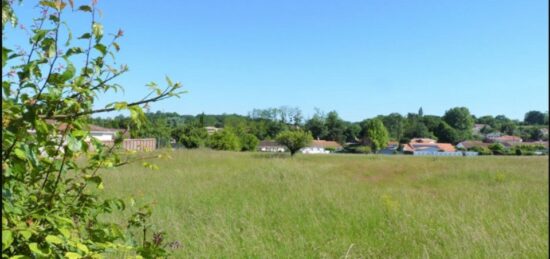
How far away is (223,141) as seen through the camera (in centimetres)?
4597

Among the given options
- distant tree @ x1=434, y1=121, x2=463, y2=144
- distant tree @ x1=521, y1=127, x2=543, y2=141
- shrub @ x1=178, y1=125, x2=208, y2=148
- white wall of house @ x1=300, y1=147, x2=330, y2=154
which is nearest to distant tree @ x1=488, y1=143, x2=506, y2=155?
distant tree @ x1=434, y1=121, x2=463, y2=144

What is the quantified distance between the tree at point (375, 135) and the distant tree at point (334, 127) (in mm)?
4265

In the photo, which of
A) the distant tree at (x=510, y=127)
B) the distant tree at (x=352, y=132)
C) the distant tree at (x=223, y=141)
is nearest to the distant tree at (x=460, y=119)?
the distant tree at (x=510, y=127)

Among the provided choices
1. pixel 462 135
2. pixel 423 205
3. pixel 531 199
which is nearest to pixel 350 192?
pixel 423 205

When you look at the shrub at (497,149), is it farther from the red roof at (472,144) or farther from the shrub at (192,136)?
the shrub at (192,136)

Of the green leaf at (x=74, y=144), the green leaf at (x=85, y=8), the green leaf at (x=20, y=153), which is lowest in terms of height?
the green leaf at (x=20, y=153)

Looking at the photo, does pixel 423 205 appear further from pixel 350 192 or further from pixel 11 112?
pixel 11 112

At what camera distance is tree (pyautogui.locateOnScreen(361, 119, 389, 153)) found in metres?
61.3

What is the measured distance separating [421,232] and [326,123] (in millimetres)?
53787

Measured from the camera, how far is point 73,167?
162cm

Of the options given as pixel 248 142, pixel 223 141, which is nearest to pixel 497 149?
pixel 248 142

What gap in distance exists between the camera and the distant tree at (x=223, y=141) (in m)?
45.8

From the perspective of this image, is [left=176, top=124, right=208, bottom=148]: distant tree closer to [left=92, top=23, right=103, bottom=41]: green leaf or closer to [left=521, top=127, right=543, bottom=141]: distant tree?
[left=521, top=127, right=543, bottom=141]: distant tree

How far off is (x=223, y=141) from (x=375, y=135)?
2638cm
